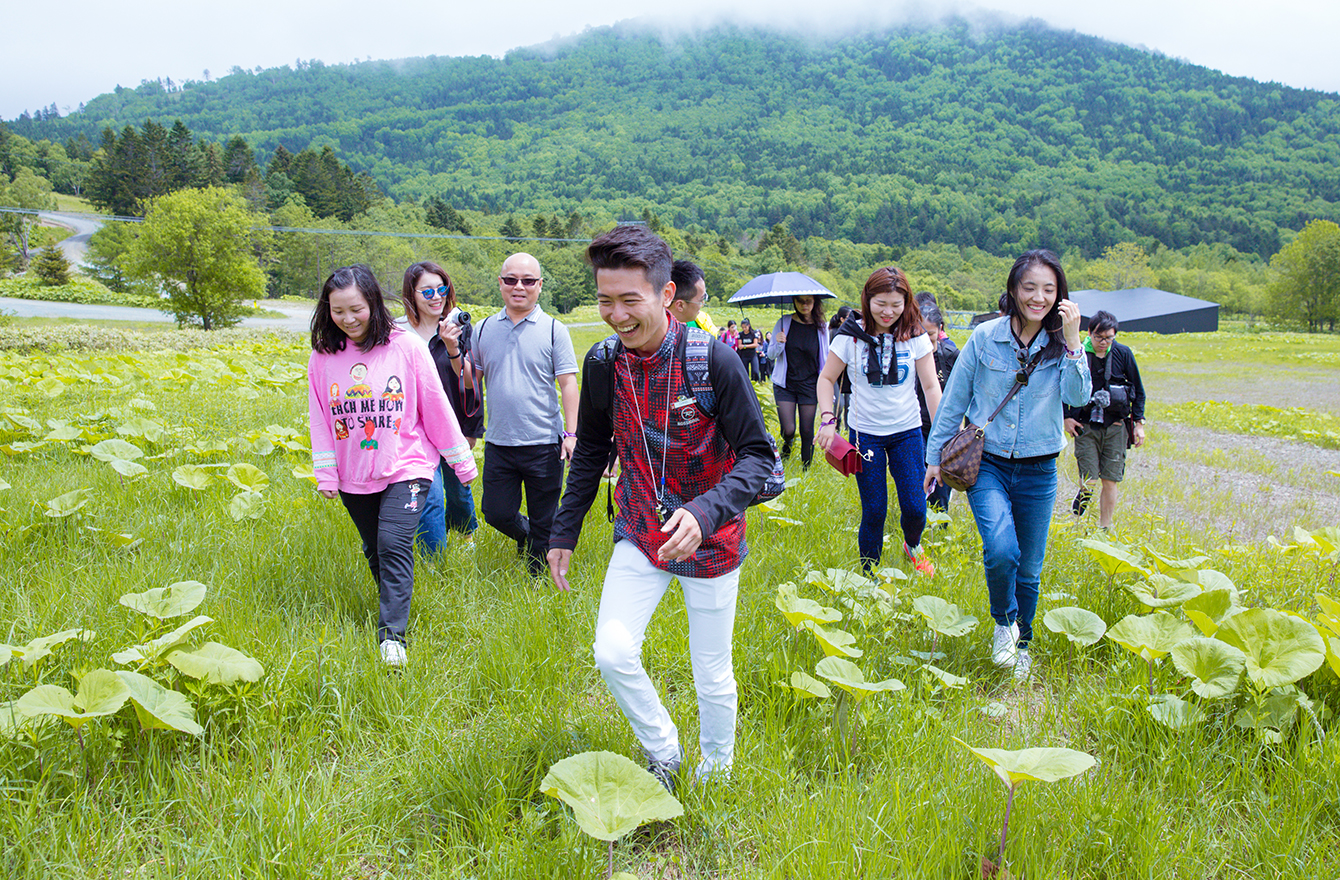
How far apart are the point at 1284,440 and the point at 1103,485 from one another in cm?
976

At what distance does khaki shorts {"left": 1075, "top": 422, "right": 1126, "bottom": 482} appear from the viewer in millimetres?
6426

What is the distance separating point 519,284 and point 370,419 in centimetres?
132

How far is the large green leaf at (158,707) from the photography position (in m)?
2.35

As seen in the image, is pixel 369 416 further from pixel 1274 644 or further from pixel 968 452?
pixel 1274 644

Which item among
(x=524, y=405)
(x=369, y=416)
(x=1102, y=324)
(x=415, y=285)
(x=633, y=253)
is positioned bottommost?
(x=524, y=405)

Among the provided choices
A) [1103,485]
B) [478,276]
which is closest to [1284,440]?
[1103,485]

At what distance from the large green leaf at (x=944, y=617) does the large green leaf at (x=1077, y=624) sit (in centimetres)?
36

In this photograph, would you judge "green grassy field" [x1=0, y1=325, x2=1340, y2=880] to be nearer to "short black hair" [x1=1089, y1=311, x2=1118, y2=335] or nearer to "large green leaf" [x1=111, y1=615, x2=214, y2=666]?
"large green leaf" [x1=111, y1=615, x2=214, y2=666]

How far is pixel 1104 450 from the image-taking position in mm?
6500

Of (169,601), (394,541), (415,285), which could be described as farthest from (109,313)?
(394,541)

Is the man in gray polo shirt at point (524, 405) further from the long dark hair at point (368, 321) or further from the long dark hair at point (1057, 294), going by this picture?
the long dark hair at point (1057, 294)

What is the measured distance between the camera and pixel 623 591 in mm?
2357

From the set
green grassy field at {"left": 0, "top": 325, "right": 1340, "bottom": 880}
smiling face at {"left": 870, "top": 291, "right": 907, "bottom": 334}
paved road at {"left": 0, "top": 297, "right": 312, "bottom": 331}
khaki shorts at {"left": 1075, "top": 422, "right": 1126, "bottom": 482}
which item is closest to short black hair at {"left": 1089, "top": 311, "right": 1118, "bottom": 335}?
khaki shorts at {"left": 1075, "top": 422, "right": 1126, "bottom": 482}

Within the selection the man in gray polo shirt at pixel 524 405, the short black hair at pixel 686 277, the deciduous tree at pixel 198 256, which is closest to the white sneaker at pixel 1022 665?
the man in gray polo shirt at pixel 524 405
